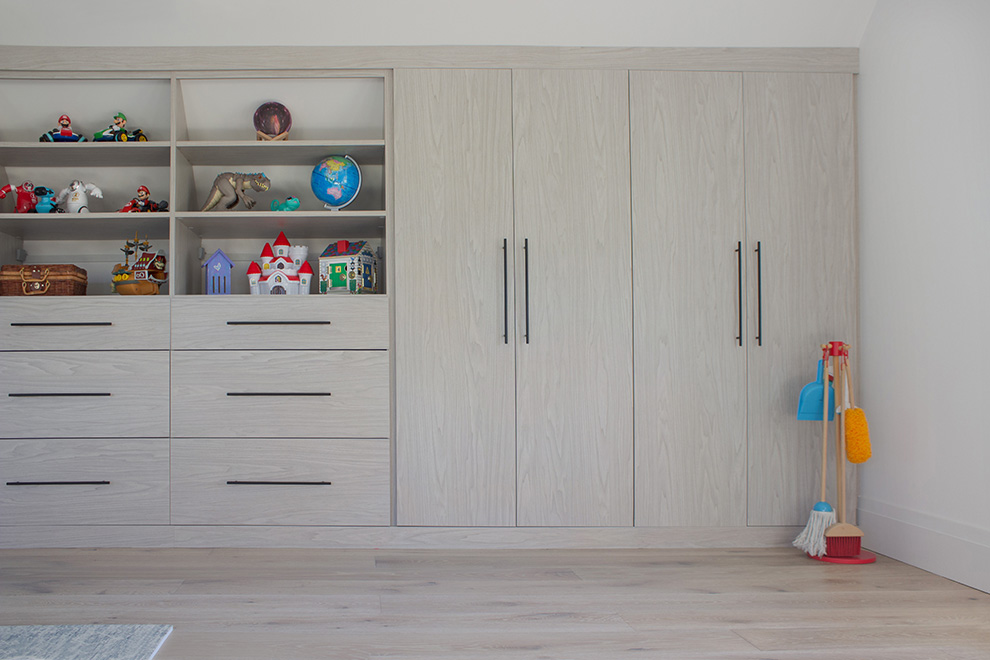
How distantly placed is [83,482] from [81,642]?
3.70 ft

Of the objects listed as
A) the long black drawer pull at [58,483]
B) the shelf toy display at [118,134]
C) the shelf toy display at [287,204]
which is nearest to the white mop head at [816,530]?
the shelf toy display at [287,204]

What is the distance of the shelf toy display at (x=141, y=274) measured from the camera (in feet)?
8.93

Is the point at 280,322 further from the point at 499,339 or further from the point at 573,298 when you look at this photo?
the point at 573,298

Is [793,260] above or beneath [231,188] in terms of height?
beneath

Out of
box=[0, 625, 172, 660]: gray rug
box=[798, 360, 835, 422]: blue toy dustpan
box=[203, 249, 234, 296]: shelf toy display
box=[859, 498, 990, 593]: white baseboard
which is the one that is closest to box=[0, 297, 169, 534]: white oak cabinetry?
box=[203, 249, 234, 296]: shelf toy display

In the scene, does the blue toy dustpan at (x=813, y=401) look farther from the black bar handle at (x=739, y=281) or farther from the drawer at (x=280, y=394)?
the drawer at (x=280, y=394)

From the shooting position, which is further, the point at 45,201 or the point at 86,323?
the point at 45,201

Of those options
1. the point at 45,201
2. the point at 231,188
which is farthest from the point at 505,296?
the point at 45,201

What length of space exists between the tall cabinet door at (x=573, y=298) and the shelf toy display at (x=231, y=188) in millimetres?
1042

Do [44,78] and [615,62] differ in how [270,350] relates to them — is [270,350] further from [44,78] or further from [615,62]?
[615,62]

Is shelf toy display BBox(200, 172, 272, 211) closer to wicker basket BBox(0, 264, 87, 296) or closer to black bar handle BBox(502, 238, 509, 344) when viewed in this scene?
wicker basket BBox(0, 264, 87, 296)

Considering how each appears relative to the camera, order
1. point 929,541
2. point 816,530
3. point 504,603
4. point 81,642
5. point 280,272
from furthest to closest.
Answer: point 280,272 < point 816,530 < point 929,541 < point 504,603 < point 81,642

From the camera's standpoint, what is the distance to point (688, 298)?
→ 105 inches

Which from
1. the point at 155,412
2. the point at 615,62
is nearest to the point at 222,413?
the point at 155,412
